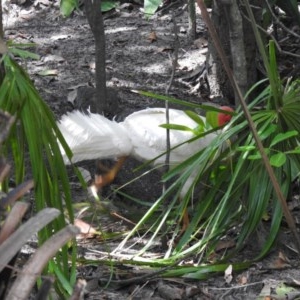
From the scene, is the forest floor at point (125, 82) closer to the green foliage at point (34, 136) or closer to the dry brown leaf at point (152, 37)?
the dry brown leaf at point (152, 37)

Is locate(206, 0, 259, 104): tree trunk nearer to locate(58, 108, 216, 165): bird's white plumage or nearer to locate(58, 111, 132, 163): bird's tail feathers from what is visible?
locate(58, 108, 216, 165): bird's white plumage

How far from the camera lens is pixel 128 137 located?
442 centimetres

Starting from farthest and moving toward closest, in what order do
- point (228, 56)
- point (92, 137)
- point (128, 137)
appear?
point (228, 56), point (128, 137), point (92, 137)

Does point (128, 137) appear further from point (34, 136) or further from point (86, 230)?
point (34, 136)

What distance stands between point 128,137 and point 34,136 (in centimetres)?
202

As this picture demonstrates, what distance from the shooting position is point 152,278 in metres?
3.37

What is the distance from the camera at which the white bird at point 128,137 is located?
4250 millimetres

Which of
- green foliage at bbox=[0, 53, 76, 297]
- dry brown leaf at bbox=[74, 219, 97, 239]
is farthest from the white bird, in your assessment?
green foliage at bbox=[0, 53, 76, 297]

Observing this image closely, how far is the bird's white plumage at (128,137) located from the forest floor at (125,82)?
0.93 ft

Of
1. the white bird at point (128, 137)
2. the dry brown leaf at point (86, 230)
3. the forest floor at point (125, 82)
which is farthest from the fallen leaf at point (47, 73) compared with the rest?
the dry brown leaf at point (86, 230)

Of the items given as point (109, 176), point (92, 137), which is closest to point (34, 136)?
point (92, 137)

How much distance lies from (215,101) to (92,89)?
95cm

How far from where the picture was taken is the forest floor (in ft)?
11.1

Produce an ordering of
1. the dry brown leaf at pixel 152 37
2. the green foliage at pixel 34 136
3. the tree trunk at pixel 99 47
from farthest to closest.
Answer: the dry brown leaf at pixel 152 37
the tree trunk at pixel 99 47
the green foliage at pixel 34 136
